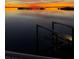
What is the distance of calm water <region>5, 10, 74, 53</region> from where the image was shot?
166cm

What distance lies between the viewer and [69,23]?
5.34ft

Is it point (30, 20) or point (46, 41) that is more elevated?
point (30, 20)

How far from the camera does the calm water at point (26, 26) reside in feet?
5.44

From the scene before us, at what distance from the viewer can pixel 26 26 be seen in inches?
67.1

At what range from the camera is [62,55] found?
163 centimetres
